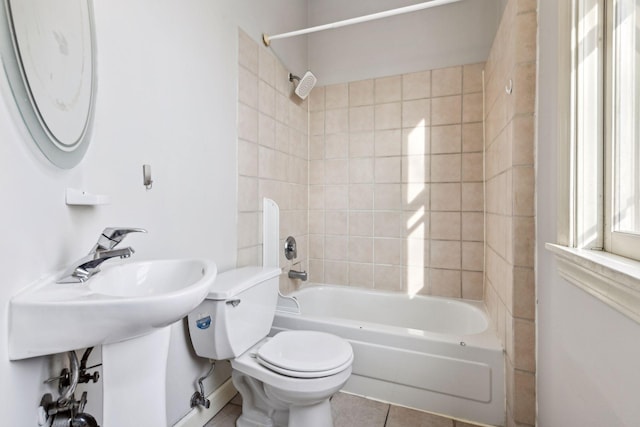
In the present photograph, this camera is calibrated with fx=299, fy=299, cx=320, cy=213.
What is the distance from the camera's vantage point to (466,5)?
212 centimetres

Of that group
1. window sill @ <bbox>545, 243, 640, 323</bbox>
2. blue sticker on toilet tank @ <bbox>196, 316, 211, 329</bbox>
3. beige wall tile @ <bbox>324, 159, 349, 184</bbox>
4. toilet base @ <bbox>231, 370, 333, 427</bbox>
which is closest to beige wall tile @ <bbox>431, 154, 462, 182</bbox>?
beige wall tile @ <bbox>324, 159, 349, 184</bbox>

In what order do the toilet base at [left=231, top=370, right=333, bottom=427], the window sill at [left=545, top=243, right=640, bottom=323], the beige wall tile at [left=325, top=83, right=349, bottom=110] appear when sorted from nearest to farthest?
the window sill at [left=545, top=243, right=640, bottom=323] < the toilet base at [left=231, top=370, right=333, bottom=427] < the beige wall tile at [left=325, top=83, right=349, bottom=110]

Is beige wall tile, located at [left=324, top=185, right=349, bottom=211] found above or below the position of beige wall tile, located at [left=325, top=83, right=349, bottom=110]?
below

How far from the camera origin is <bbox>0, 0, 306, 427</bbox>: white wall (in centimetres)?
67

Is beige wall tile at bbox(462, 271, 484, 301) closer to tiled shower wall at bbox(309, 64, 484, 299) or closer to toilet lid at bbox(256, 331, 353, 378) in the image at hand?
tiled shower wall at bbox(309, 64, 484, 299)

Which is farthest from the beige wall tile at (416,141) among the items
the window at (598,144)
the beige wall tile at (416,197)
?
the window at (598,144)

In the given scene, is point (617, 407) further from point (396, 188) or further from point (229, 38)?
point (229, 38)

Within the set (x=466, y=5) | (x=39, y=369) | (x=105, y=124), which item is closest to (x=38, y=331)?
(x=39, y=369)

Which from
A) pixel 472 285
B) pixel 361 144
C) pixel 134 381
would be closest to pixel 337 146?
pixel 361 144

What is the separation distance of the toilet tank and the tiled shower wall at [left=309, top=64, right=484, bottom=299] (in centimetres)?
114

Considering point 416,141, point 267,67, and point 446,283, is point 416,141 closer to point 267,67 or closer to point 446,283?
point 446,283

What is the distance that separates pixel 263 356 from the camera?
128 centimetres

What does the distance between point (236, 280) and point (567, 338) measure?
126 centimetres

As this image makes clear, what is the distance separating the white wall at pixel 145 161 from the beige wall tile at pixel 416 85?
1182 millimetres
